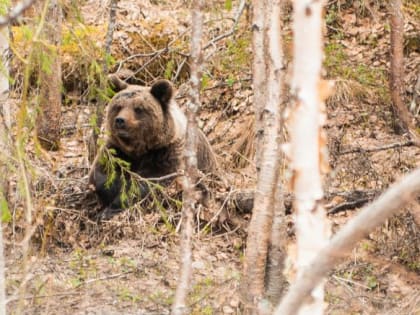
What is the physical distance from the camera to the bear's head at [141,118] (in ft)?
28.7

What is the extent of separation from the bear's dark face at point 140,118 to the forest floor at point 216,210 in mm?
382

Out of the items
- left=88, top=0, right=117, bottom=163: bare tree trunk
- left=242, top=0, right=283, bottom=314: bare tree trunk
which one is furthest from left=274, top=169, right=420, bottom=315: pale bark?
left=88, top=0, right=117, bottom=163: bare tree trunk

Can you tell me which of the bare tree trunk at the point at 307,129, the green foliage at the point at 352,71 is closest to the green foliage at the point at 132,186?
the green foliage at the point at 352,71

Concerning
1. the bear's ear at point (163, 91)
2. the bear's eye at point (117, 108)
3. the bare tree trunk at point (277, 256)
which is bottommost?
the bare tree trunk at point (277, 256)

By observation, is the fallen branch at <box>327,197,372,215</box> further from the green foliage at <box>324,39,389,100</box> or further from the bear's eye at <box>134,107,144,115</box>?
the bear's eye at <box>134,107,144,115</box>

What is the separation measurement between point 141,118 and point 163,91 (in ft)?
1.14

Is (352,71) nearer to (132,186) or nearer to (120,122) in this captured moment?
(120,122)

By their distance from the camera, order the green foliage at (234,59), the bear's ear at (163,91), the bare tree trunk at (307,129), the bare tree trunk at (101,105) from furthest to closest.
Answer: the green foliage at (234,59), the bear's ear at (163,91), the bare tree trunk at (101,105), the bare tree trunk at (307,129)

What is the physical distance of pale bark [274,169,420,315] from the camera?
7.79ft

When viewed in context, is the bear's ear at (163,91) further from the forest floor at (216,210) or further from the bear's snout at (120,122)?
the bear's snout at (120,122)

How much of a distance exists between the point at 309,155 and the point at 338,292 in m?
3.28

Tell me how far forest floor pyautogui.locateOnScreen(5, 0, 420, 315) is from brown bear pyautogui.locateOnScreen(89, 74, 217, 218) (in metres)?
0.27

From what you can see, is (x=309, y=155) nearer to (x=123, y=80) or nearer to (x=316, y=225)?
(x=316, y=225)

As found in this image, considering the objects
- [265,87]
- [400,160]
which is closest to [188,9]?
[400,160]
